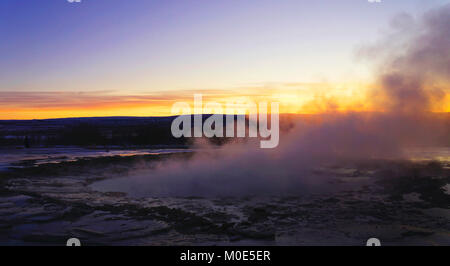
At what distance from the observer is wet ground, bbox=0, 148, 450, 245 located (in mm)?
7445

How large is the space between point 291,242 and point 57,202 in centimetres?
684

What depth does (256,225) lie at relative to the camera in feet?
26.9

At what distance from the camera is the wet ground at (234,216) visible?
7.45 meters

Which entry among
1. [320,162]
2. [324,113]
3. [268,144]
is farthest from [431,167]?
[268,144]

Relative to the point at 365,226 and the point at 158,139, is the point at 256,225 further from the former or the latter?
the point at 158,139

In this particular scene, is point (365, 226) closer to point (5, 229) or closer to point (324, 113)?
point (5, 229)

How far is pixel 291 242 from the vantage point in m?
7.12

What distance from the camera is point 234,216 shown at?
888 centimetres

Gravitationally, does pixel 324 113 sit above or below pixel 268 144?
above

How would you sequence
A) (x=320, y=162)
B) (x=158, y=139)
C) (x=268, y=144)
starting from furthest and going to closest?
(x=158, y=139) < (x=268, y=144) < (x=320, y=162)

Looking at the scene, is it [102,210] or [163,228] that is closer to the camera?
[163,228]
